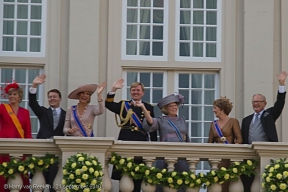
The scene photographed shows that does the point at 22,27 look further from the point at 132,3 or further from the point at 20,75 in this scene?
the point at 132,3

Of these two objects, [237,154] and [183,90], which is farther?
[183,90]

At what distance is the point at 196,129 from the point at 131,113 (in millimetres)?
1966

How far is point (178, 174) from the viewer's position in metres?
17.6

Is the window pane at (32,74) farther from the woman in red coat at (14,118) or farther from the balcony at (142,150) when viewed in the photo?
the balcony at (142,150)

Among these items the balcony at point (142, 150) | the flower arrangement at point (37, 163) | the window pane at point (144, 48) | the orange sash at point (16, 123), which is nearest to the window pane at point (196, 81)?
the window pane at point (144, 48)

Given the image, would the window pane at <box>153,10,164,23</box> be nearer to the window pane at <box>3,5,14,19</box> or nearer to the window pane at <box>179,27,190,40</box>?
the window pane at <box>179,27,190,40</box>

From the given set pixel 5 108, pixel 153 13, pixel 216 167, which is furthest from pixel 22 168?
pixel 153 13

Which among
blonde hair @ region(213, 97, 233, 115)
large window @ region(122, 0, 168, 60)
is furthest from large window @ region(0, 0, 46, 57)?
blonde hair @ region(213, 97, 233, 115)

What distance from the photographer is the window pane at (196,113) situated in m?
20.2

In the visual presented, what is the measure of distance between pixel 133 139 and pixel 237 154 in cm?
161

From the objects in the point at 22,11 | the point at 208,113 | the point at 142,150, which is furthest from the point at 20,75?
the point at 142,150

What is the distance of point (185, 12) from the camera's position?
20.5 metres

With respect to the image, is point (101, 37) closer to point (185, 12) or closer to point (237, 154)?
point (185, 12)

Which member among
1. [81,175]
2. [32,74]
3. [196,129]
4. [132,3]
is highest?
[132,3]
